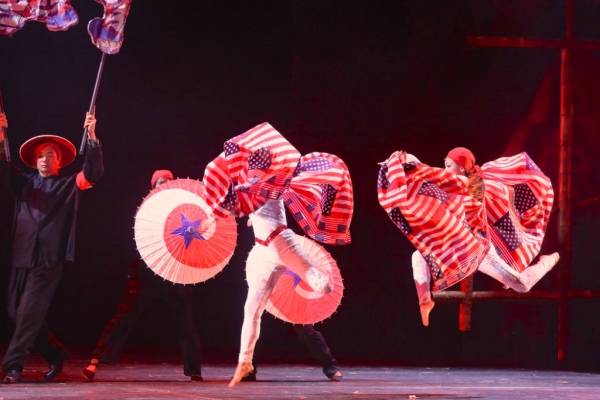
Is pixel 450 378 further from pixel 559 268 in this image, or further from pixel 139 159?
pixel 139 159

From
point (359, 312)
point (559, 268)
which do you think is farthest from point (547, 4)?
point (359, 312)

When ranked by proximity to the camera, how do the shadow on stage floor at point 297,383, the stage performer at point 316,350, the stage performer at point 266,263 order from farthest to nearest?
the stage performer at point 316,350 < the stage performer at point 266,263 < the shadow on stage floor at point 297,383

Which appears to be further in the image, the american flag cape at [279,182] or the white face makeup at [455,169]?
the white face makeup at [455,169]

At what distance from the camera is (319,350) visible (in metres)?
6.27

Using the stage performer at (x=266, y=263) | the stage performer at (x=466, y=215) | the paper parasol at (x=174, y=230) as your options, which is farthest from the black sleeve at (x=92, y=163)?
the stage performer at (x=466, y=215)

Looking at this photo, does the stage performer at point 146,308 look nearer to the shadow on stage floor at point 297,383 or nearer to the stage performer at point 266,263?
the shadow on stage floor at point 297,383

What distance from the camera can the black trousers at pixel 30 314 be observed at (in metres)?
5.70

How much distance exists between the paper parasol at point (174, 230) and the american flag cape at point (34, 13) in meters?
1.18

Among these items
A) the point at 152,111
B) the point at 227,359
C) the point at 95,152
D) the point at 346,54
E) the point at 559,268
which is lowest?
the point at 227,359

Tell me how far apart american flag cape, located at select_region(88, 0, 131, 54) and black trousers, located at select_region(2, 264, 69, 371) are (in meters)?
1.36

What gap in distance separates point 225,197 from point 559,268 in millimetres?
3475

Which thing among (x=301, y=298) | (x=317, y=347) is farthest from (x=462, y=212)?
(x=317, y=347)

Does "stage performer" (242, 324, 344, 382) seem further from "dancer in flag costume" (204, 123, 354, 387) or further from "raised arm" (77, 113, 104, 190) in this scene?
"raised arm" (77, 113, 104, 190)

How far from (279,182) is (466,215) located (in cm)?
113
